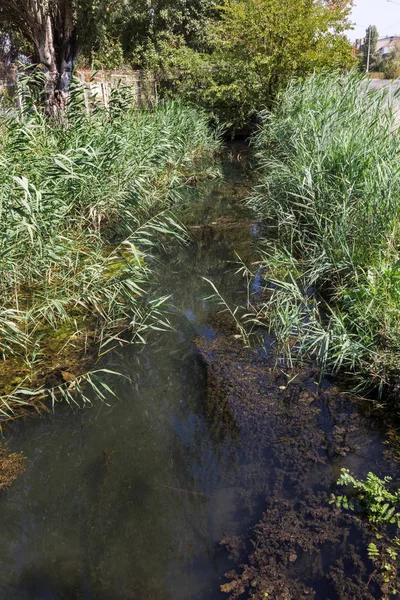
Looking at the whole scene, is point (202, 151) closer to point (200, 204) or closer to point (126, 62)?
point (200, 204)

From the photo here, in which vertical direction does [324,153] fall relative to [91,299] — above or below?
above

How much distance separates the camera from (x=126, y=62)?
21922mm

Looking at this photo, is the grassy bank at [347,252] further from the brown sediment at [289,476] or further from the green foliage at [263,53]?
the green foliage at [263,53]

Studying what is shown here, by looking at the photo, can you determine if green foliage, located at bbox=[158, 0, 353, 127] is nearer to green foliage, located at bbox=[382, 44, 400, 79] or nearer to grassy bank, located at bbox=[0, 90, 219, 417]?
grassy bank, located at bbox=[0, 90, 219, 417]

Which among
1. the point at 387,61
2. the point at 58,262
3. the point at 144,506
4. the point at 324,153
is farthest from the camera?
the point at 387,61

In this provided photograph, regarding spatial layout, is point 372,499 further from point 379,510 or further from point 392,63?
point 392,63

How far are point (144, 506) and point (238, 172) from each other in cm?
1067

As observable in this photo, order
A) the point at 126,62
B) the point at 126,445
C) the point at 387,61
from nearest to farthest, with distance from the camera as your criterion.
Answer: the point at 126,445, the point at 126,62, the point at 387,61

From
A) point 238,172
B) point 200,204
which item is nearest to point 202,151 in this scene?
point 238,172

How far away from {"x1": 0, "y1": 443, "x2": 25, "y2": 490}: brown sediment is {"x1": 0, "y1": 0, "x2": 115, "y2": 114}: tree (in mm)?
7737

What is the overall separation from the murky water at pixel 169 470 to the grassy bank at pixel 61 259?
1.09 ft

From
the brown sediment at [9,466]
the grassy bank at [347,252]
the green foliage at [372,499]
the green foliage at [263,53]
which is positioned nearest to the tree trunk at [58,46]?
the green foliage at [263,53]

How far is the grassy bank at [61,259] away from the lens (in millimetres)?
3838

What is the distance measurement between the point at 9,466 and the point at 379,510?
6.98ft
